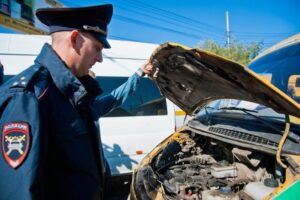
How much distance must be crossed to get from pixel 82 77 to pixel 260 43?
25.5m

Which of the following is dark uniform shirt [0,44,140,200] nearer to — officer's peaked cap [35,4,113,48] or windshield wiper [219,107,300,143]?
officer's peaked cap [35,4,113,48]

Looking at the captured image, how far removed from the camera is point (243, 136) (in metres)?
2.43

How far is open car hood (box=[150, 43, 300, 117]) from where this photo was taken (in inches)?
76.5

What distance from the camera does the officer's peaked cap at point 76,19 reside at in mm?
1674

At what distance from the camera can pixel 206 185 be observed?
2506 mm

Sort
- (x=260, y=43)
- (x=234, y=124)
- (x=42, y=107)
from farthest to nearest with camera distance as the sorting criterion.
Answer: (x=260, y=43) → (x=234, y=124) → (x=42, y=107)

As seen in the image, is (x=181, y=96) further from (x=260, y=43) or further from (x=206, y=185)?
(x=260, y=43)

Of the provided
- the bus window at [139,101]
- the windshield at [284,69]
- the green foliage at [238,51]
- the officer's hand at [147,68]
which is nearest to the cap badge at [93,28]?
the officer's hand at [147,68]

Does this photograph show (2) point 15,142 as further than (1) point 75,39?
No

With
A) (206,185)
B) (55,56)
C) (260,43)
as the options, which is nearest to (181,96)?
(206,185)

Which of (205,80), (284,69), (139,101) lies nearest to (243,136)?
(205,80)

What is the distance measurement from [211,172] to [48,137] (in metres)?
1.78

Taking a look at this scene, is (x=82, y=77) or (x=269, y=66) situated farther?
(x=269, y=66)

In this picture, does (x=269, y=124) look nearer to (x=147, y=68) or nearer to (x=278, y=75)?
(x=278, y=75)
